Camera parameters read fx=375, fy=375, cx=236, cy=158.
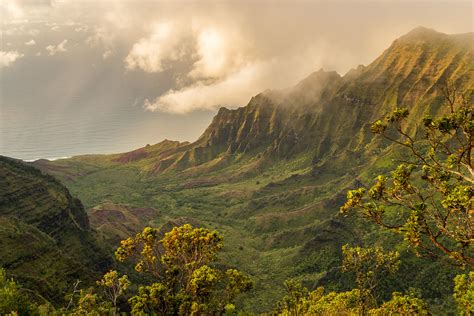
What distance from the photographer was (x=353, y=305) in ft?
247

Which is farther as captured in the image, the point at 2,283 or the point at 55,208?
the point at 55,208

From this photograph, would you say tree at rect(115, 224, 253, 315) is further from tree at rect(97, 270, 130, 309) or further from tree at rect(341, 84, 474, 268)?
tree at rect(341, 84, 474, 268)

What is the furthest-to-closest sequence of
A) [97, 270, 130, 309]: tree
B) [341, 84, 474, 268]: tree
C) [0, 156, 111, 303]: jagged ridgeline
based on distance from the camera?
[0, 156, 111, 303]: jagged ridgeline < [97, 270, 130, 309]: tree < [341, 84, 474, 268]: tree

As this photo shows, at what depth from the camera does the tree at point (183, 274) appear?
91.0 ft

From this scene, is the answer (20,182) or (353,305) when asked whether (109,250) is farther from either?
(353,305)

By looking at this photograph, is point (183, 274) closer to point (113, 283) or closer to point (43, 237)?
point (113, 283)

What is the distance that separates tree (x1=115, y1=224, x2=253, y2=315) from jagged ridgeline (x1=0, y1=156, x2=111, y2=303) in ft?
175

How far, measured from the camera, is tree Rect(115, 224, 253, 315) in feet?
91.0

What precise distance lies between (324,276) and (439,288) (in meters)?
44.9

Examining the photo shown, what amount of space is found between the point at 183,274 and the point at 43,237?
87.4 m

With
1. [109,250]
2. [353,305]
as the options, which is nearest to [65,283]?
[109,250]

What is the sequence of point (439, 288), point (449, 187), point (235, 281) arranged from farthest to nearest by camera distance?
point (439, 288)
point (235, 281)
point (449, 187)

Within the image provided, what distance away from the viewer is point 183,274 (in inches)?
1217

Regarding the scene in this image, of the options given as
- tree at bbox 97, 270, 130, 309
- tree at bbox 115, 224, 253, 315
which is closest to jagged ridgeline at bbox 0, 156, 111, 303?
tree at bbox 97, 270, 130, 309
